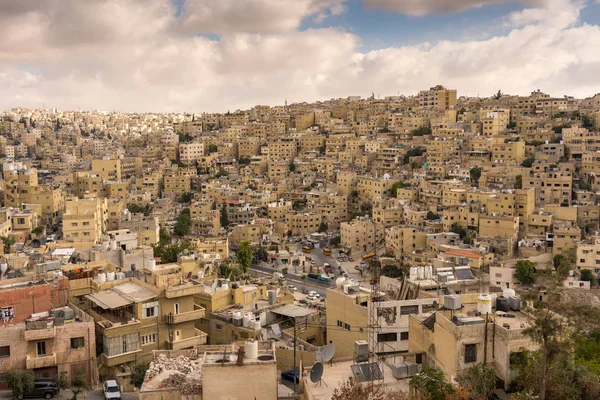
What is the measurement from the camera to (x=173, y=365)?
9266 millimetres

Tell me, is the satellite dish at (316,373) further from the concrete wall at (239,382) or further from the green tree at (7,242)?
the green tree at (7,242)

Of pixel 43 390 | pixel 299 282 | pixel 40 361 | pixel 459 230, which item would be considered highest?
pixel 459 230

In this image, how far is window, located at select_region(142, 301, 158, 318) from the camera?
42.8ft

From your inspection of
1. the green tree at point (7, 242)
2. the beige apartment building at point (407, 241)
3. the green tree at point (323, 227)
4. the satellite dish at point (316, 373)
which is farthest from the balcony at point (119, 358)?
the green tree at point (323, 227)

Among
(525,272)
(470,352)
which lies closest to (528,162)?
(525,272)

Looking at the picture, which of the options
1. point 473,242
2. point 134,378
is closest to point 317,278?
point 473,242

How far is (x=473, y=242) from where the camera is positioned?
3044cm

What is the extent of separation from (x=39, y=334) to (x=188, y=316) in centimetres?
299

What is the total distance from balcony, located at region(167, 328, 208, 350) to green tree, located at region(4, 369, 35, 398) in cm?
285

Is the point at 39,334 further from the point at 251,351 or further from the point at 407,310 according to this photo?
the point at 407,310

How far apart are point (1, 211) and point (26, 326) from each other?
20158 millimetres

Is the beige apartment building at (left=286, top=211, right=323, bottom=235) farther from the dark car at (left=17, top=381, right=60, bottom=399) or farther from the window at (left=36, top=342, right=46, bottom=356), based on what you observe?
the dark car at (left=17, top=381, right=60, bottom=399)

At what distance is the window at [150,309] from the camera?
13031mm

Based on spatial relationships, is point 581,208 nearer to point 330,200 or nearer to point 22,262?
point 330,200
